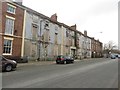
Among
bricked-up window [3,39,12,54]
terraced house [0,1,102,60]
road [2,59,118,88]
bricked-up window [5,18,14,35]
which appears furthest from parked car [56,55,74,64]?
road [2,59,118,88]

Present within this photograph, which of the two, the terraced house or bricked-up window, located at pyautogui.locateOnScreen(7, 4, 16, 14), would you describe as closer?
the terraced house

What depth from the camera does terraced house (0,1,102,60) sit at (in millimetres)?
29266

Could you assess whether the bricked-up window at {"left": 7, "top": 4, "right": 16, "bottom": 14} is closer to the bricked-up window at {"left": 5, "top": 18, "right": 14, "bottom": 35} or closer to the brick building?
the brick building

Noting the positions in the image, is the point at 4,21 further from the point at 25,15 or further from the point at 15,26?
the point at 25,15

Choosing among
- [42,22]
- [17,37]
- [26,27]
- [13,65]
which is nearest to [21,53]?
[17,37]

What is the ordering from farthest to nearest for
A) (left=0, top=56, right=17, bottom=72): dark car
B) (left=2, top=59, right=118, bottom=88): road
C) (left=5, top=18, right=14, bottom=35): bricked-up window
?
(left=5, top=18, right=14, bottom=35): bricked-up window < (left=0, top=56, right=17, bottom=72): dark car < (left=2, top=59, right=118, bottom=88): road

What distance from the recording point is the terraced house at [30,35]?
29266 millimetres

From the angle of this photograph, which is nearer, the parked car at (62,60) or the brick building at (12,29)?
the brick building at (12,29)

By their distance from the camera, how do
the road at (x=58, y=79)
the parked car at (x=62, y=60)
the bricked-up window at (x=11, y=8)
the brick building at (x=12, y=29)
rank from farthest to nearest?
the parked car at (x=62, y=60) < the bricked-up window at (x=11, y=8) < the brick building at (x=12, y=29) < the road at (x=58, y=79)

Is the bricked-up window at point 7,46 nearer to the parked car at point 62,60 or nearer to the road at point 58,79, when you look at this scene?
the parked car at point 62,60

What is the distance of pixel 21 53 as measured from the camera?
104 ft

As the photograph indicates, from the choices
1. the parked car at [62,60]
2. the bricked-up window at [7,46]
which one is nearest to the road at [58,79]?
the bricked-up window at [7,46]

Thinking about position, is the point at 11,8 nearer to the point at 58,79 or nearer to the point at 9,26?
the point at 9,26

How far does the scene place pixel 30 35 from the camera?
114 ft
